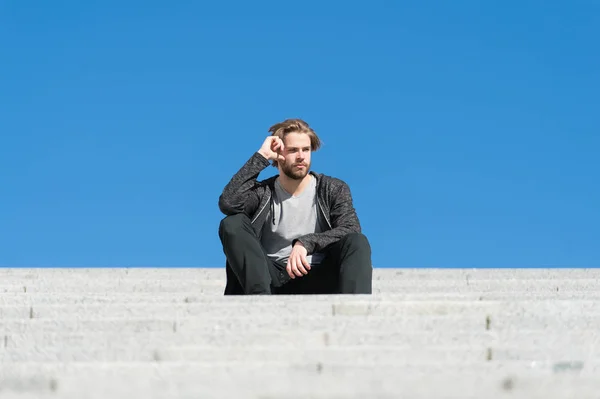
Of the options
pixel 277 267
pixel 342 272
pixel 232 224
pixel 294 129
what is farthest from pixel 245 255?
pixel 294 129

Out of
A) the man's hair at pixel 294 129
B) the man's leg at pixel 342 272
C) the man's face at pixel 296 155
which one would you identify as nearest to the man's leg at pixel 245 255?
the man's leg at pixel 342 272

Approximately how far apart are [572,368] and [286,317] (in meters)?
0.99

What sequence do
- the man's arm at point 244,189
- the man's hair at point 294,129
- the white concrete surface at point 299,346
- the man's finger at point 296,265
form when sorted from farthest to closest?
the man's hair at point 294,129, the man's arm at point 244,189, the man's finger at point 296,265, the white concrete surface at point 299,346

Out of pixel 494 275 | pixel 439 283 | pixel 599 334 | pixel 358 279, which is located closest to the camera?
pixel 599 334

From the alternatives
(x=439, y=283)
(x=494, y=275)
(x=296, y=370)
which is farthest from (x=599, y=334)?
(x=494, y=275)

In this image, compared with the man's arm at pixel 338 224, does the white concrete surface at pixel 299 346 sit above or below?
below

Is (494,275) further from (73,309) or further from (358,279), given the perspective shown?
(73,309)

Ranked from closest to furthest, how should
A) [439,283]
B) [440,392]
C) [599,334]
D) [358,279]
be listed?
[440,392] < [599,334] < [358,279] < [439,283]

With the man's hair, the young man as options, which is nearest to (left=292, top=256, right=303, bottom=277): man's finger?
the young man

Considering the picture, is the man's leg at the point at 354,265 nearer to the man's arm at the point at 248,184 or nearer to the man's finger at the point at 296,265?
the man's finger at the point at 296,265

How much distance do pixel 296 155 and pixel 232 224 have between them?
1.46 feet

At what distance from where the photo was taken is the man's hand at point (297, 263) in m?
4.12

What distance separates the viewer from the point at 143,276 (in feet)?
20.1

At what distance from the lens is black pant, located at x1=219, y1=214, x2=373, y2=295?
13.6 ft
